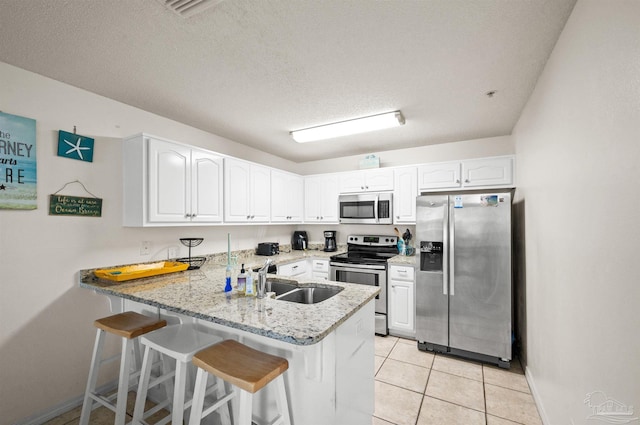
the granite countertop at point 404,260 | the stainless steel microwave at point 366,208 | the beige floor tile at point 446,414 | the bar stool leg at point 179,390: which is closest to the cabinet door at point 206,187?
the bar stool leg at point 179,390

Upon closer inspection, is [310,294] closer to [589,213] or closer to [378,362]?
[378,362]

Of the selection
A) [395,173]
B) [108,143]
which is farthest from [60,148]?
[395,173]

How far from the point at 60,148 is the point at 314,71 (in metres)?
1.96

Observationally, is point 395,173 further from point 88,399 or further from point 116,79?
point 88,399

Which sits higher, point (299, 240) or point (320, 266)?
point (299, 240)

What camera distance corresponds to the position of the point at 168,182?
2.38 metres

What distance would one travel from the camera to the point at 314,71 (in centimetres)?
188

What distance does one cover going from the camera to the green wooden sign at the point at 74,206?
6.42ft

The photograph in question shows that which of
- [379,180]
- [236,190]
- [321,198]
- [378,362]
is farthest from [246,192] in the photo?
[378,362]

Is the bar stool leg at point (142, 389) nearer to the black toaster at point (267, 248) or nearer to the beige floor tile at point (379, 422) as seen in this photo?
the beige floor tile at point (379, 422)

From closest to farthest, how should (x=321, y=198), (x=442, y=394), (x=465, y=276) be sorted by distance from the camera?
(x=442, y=394) < (x=465, y=276) < (x=321, y=198)

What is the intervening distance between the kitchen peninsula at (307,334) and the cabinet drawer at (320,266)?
1.79 meters

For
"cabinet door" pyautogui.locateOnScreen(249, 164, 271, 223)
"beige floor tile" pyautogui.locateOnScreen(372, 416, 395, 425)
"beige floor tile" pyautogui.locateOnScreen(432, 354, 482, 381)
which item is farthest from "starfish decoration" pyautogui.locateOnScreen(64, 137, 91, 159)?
"beige floor tile" pyautogui.locateOnScreen(432, 354, 482, 381)

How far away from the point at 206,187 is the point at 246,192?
0.56m
